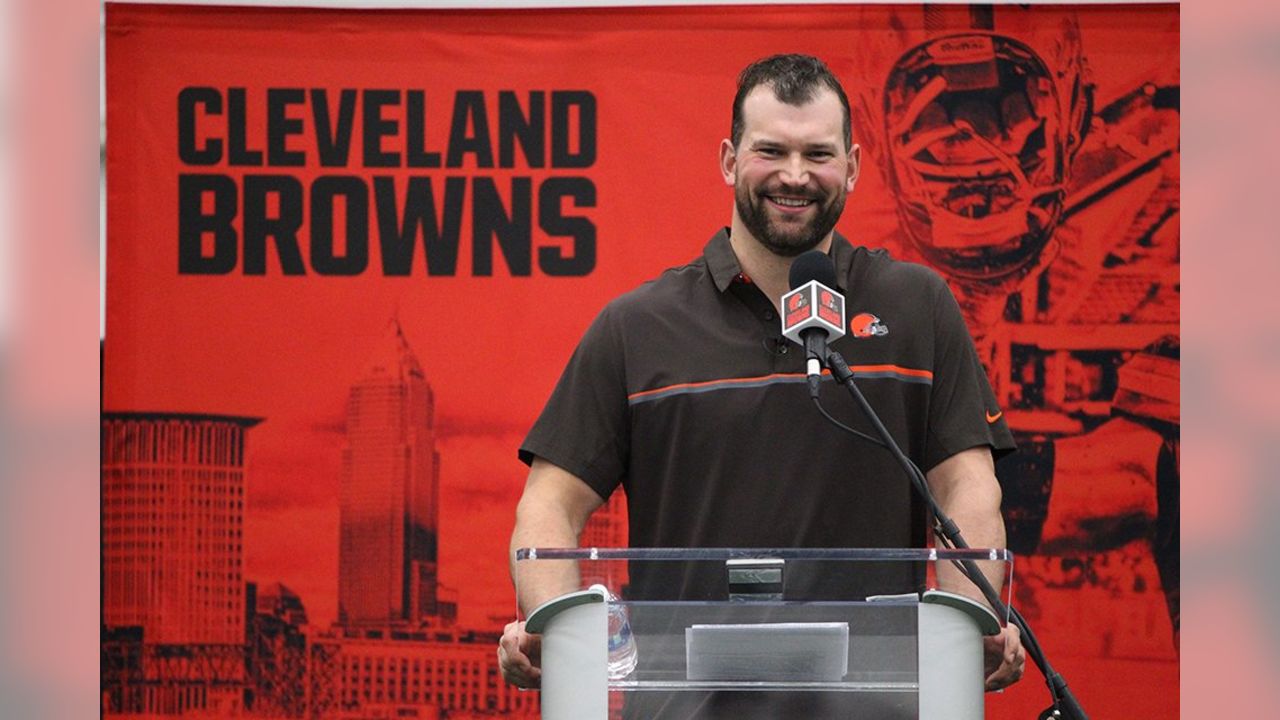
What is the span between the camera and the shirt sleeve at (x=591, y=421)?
2.51 meters

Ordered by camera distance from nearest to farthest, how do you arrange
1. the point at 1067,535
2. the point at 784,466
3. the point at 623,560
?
the point at 623,560
the point at 784,466
the point at 1067,535

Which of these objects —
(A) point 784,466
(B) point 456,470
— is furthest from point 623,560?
(B) point 456,470

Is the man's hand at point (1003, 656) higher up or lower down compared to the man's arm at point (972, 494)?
lower down

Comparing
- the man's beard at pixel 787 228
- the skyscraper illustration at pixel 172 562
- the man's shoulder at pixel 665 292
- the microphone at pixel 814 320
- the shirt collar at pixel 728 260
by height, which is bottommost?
the skyscraper illustration at pixel 172 562

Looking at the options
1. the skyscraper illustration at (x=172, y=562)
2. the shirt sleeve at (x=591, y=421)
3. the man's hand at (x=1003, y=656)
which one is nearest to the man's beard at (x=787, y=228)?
the shirt sleeve at (x=591, y=421)

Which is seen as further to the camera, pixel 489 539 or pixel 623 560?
pixel 489 539

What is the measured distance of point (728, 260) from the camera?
2.56 m

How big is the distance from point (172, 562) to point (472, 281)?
885mm

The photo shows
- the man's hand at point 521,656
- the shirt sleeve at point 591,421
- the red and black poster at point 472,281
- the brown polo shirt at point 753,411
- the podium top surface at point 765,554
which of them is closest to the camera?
the podium top surface at point 765,554

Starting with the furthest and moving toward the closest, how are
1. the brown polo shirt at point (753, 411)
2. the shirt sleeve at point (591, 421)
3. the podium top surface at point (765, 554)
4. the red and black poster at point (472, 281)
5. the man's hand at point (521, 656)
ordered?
the red and black poster at point (472, 281) < the shirt sleeve at point (591, 421) < the brown polo shirt at point (753, 411) < the man's hand at point (521, 656) < the podium top surface at point (765, 554)

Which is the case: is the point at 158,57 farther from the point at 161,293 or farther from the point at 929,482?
the point at 929,482

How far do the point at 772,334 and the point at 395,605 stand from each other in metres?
1.44

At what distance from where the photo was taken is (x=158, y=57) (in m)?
3.64

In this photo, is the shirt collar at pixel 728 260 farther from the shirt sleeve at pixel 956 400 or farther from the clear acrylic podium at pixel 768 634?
the clear acrylic podium at pixel 768 634
